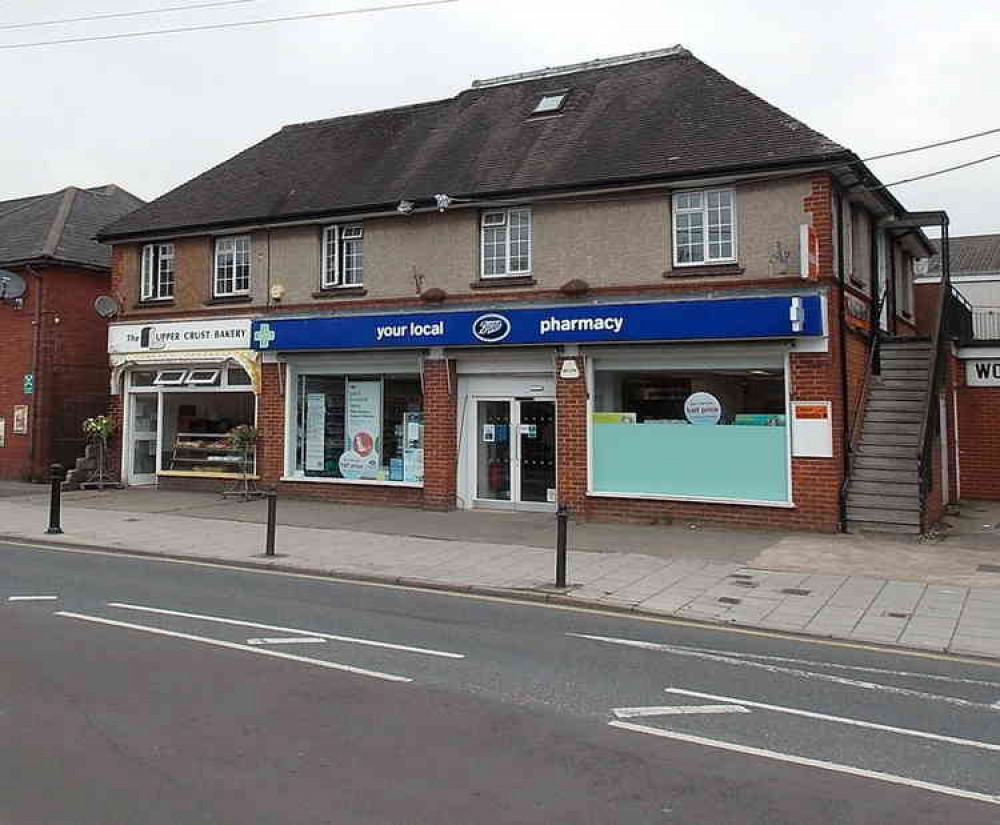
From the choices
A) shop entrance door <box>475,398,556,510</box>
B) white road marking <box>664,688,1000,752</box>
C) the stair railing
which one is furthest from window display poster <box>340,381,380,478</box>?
white road marking <box>664,688,1000,752</box>

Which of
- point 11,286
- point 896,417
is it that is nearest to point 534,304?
point 896,417

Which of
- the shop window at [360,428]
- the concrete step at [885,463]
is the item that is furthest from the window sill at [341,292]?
the concrete step at [885,463]

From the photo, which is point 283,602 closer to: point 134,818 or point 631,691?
point 631,691

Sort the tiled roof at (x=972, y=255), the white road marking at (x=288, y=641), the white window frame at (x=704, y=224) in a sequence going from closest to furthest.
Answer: the white road marking at (x=288, y=641)
the white window frame at (x=704, y=224)
the tiled roof at (x=972, y=255)

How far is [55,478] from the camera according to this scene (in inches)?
537

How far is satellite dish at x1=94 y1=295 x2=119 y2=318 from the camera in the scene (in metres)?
20.0

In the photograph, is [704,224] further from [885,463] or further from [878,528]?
[878,528]

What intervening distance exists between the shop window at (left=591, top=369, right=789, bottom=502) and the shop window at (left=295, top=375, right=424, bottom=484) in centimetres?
387

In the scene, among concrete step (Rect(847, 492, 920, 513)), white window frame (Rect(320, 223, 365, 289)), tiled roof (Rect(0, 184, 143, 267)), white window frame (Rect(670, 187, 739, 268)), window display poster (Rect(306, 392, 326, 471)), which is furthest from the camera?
tiled roof (Rect(0, 184, 143, 267))

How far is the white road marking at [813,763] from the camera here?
448 centimetres

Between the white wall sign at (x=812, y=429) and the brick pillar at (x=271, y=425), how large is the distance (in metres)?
9.99

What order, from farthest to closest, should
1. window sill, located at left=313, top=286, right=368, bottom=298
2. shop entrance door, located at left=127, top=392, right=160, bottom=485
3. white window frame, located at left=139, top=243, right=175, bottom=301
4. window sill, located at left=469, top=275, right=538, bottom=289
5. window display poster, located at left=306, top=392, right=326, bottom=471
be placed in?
shop entrance door, located at left=127, top=392, right=160, bottom=485
white window frame, located at left=139, top=243, right=175, bottom=301
window display poster, located at left=306, top=392, right=326, bottom=471
window sill, located at left=313, top=286, right=368, bottom=298
window sill, located at left=469, top=275, right=538, bottom=289

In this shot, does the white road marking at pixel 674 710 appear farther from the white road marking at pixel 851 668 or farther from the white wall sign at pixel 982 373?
the white wall sign at pixel 982 373

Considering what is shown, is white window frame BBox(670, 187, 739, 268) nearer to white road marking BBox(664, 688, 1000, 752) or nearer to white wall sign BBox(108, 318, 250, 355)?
white wall sign BBox(108, 318, 250, 355)
